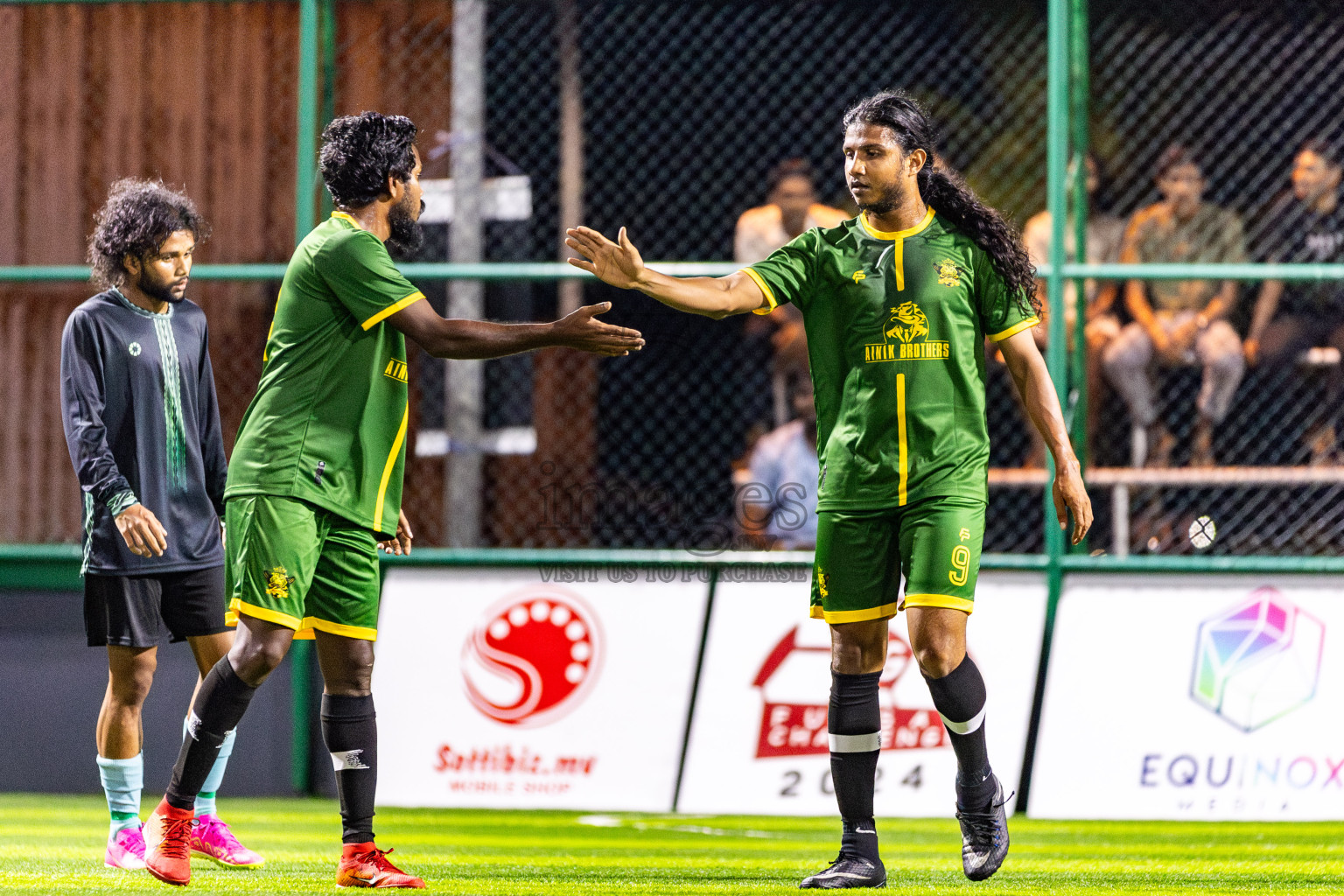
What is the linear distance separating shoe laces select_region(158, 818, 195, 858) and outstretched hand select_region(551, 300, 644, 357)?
5.64ft

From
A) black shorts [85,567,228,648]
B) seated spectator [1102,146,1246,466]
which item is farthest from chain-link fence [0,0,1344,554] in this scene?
black shorts [85,567,228,648]

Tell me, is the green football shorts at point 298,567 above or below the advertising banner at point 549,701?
above

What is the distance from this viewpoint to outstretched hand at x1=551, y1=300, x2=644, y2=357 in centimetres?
439

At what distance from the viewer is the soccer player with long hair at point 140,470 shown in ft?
16.9

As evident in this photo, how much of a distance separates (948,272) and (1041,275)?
2.89m

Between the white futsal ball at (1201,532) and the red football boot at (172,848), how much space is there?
16.7ft

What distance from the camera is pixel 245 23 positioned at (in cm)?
906

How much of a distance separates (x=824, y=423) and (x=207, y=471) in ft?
6.74

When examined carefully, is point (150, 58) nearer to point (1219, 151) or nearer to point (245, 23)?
point (245, 23)

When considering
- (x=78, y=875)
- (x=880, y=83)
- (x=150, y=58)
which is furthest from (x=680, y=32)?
(x=78, y=875)

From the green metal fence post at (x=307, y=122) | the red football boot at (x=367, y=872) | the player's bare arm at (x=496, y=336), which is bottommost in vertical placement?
the red football boot at (x=367, y=872)

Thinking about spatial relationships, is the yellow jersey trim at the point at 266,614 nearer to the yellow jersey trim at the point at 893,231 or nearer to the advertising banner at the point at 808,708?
the yellow jersey trim at the point at 893,231

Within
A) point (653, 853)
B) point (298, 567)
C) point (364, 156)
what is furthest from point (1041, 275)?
point (298, 567)

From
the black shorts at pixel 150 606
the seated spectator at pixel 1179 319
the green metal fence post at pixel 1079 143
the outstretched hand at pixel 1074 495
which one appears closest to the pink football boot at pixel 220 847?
the black shorts at pixel 150 606
